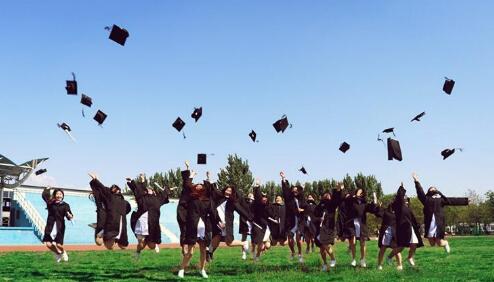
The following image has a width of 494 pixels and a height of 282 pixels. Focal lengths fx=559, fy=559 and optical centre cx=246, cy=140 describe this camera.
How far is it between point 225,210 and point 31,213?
31.8m

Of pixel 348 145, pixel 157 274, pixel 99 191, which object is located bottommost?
pixel 157 274

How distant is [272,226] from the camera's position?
16688 millimetres

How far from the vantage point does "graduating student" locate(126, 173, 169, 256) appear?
14.7m

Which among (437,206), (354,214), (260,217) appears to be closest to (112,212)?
(260,217)

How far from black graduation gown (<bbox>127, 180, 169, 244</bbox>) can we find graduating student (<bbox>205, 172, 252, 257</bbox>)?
2.24m

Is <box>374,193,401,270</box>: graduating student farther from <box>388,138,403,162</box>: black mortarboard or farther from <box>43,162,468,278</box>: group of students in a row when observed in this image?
<box>388,138,403,162</box>: black mortarboard

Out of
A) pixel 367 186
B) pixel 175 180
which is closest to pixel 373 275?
pixel 367 186

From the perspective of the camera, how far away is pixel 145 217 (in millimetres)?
14867

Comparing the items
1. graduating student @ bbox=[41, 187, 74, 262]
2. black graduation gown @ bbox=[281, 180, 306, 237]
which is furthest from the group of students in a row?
black graduation gown @ bbox=[281, 180, 306, 237]

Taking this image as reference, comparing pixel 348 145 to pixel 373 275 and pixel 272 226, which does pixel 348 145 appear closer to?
pixel 272 226

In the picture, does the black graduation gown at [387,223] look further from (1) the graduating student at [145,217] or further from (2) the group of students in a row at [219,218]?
(1) the graduating student at [145,217]

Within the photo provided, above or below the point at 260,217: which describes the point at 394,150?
above

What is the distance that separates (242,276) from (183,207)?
6.45ft

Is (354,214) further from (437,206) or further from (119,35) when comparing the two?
(119,35)
